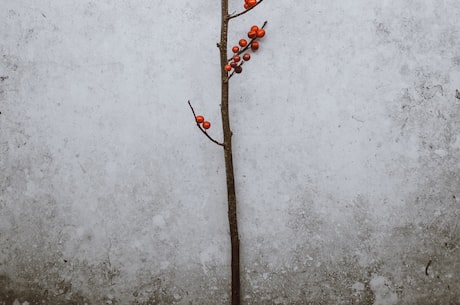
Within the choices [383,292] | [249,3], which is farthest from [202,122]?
[383,292]

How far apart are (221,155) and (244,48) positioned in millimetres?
510

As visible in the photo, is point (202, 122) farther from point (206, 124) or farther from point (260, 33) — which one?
point (260, 33)

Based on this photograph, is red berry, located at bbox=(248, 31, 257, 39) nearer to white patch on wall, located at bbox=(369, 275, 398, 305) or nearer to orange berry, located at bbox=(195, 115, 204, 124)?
orange berry, located at bbox=(195, 115, 204, 124)

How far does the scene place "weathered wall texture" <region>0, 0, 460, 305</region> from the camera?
5.92 ft

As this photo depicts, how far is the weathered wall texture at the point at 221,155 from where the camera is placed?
1.80m

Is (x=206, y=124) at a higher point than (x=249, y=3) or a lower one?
lower

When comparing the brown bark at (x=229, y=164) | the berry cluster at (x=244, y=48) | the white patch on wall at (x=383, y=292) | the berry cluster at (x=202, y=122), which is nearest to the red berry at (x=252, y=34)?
the berry cluster at (x=244, y=48)

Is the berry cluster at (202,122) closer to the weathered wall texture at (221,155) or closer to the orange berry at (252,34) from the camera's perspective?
the weathered wall texture at (221,155)

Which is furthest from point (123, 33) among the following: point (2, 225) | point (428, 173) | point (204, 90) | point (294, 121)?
point (428, 173)

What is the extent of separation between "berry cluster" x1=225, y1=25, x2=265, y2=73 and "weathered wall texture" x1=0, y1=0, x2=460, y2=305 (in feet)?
0.21

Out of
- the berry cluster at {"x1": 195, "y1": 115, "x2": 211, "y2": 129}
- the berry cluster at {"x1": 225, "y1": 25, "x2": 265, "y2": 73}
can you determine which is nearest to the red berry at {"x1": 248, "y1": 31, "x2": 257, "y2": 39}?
the berry cluster at {"x1": 225, "y1": 25, "x2": 265, "y2": 73}

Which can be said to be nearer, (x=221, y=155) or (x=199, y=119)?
(x=199, y=119)

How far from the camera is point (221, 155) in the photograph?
1844mm

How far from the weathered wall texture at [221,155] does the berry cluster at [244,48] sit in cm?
7
